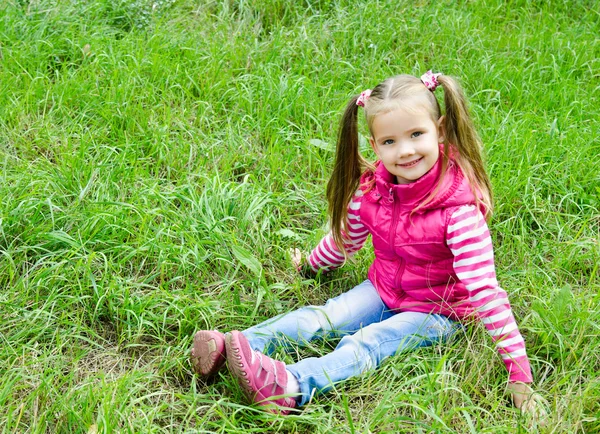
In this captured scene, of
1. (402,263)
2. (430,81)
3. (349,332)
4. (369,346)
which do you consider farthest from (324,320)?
(430,81)

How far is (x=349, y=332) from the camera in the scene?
2662mm

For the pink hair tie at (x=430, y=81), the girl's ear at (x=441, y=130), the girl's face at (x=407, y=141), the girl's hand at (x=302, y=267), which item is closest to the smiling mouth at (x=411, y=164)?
the girl's face at (x=407, y=141)

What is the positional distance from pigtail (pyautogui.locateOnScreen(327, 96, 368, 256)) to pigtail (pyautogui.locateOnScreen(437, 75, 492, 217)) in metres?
0.33

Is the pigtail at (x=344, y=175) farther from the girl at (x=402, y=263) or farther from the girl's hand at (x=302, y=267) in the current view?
the girl's hand at (x=302, y=267)

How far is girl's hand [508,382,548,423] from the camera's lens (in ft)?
7.32

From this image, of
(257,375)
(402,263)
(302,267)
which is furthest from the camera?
(302,267)

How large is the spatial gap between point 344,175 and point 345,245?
0.27 m

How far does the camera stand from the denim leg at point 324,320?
2.56 meters

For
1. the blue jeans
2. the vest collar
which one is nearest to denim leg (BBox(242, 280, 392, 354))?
the blue jeans

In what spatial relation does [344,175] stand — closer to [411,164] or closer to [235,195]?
[411,164]

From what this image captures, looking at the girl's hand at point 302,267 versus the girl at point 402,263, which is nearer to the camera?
the girl at point 402,263

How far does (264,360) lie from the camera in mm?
2320

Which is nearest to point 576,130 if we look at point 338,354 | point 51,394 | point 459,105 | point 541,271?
point 541,271

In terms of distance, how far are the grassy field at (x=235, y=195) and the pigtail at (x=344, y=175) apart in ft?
0.89
